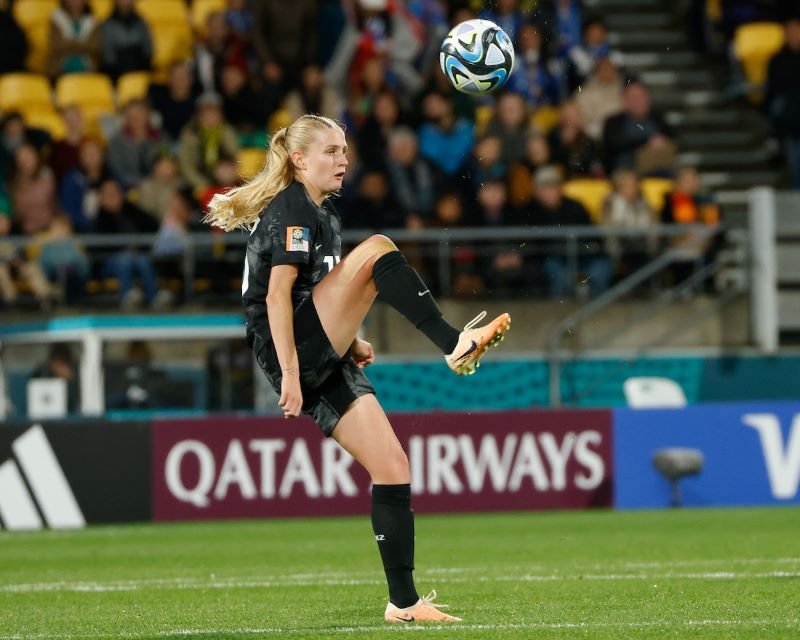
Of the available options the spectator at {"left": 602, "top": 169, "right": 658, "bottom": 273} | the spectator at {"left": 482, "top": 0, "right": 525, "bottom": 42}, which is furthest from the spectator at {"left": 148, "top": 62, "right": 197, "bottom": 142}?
the spectator at {"left": 602, "top": 169, "right": 658, "bottom": 273}

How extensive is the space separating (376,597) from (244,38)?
12071mm

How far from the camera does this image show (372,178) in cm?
1755

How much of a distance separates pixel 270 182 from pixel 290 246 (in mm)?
392

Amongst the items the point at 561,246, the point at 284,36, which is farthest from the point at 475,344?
the point at 284,36

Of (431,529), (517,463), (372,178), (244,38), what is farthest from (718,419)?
(244,38)

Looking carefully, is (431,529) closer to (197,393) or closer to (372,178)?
(197,393)

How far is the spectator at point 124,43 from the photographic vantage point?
1941 cm

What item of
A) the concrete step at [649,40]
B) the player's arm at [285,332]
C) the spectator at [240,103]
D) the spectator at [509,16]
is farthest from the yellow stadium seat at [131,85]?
the player's arm at [285,332]

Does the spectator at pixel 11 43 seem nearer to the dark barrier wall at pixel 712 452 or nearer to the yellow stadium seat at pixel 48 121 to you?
the yellow stadium seat at pixel 48 121

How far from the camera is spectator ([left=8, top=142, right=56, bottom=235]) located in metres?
17.6

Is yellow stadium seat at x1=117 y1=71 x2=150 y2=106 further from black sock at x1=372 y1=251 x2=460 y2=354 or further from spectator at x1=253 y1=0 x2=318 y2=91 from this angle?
black sock at x1=372 y1=251 x2=460 y2=354

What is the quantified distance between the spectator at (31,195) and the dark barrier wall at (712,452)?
6139 millimetres

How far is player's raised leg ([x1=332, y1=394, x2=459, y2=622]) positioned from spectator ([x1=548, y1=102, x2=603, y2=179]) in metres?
11.1

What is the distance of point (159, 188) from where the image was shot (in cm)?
1777
